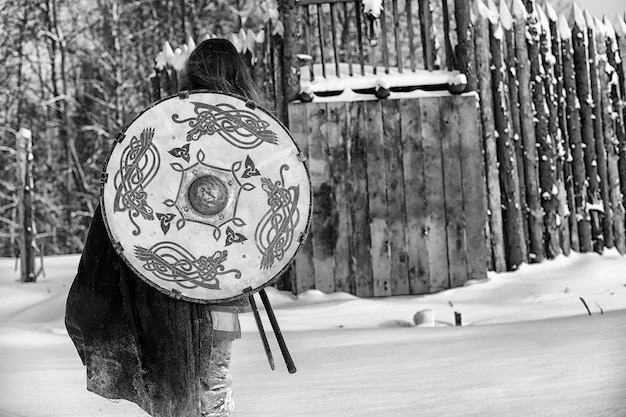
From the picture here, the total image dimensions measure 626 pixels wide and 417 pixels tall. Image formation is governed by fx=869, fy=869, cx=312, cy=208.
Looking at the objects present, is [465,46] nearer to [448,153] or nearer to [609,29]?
[448,153]

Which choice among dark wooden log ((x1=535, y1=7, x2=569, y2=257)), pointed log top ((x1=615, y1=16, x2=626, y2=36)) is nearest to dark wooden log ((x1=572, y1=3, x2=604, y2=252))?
dark wooden log ((x1=535, y1=7, x2=569, y2=257))

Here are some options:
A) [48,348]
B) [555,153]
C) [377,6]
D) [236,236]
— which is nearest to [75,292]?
[236,236]

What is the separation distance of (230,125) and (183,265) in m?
0.47

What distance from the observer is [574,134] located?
6.47 metres

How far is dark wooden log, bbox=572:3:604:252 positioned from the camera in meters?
6.43

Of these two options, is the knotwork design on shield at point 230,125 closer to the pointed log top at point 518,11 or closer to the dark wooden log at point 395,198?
the dark wooden log at point 395,198

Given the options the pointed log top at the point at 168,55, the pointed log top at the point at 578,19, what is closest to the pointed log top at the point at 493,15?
the pointed log top at the point at 578,19

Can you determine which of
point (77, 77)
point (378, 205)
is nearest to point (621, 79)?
point (378, 205)

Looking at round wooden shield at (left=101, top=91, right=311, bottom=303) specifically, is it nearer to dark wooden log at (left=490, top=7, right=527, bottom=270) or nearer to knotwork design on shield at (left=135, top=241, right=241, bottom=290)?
knotwork design on shield at (left=135, top=241, right=241, bottom=290)

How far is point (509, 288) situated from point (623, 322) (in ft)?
5.14

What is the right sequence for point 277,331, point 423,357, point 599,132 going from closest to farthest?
point 277,331 < point 423,357 < point 599,132

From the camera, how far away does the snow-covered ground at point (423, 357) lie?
3.29 metres

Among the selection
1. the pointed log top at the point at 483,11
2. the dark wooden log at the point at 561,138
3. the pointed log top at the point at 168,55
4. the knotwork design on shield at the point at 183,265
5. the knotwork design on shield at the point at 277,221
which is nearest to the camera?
the knotwork design on shield at the point at 183,265

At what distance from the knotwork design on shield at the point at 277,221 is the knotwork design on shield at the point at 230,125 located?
0.13 m
